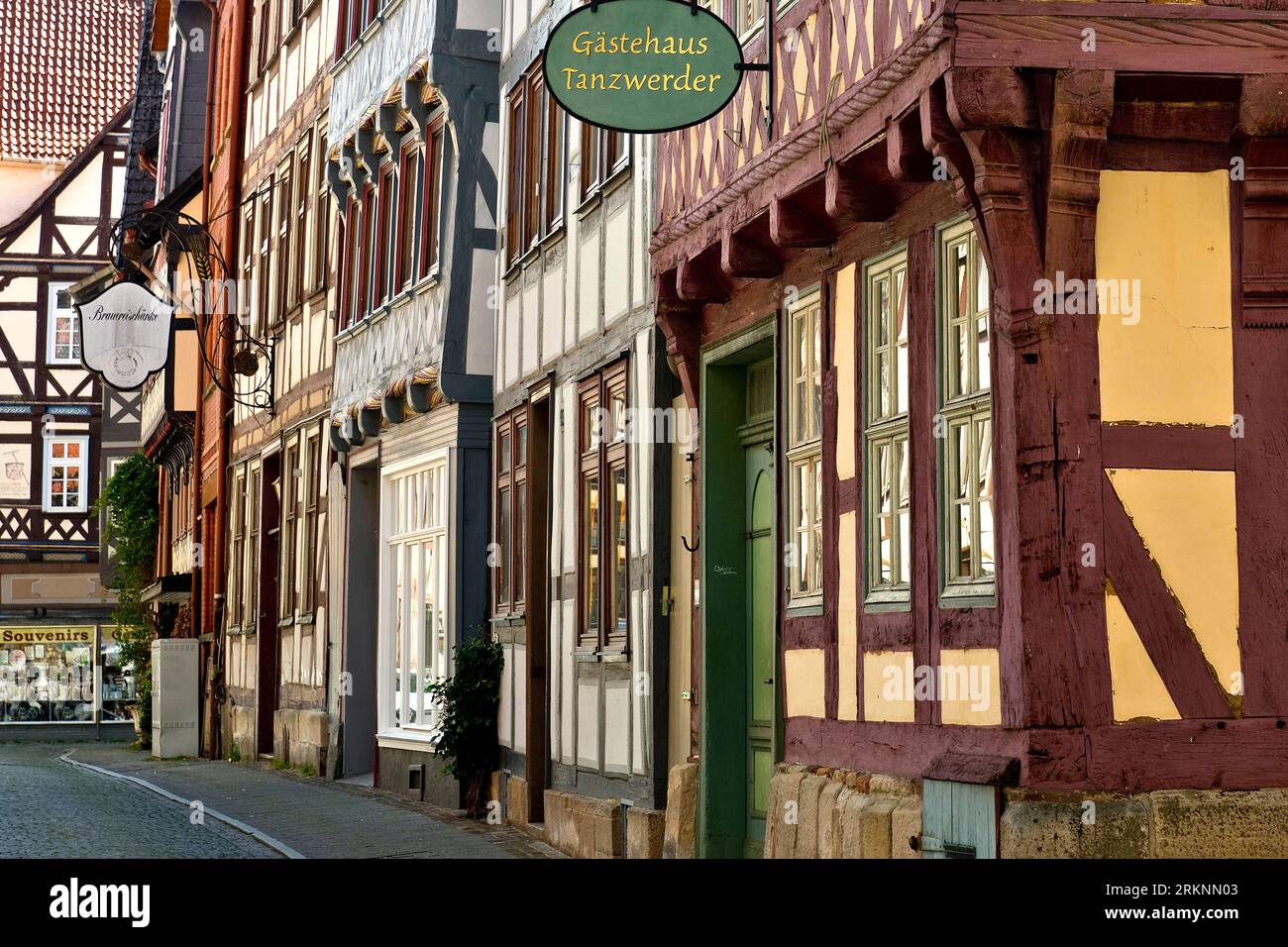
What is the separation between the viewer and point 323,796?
64.2 feet

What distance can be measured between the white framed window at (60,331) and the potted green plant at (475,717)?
102 ft

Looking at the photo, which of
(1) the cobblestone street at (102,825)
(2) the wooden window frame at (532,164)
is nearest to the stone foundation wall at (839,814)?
(1) the cobblestone street at (102,825)

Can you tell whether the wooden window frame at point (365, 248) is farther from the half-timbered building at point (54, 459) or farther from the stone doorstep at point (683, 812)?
the half-timbered building at point (54, 459)

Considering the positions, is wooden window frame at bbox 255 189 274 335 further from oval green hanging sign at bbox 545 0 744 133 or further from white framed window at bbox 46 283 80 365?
white framed window at bbox 46 283 80 365

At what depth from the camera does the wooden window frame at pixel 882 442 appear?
9472 millimetres

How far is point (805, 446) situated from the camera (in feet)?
35.3

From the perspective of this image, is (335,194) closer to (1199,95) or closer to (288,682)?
(288,682)

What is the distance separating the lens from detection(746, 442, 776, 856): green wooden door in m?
11.9

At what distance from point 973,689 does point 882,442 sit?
62.9 inches

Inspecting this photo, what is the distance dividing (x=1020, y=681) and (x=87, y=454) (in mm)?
41133

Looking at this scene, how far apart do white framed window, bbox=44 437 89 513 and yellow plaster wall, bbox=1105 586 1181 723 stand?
1609 inches

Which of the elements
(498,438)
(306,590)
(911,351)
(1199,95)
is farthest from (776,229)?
(306,590)

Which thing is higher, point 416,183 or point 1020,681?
point 416,183

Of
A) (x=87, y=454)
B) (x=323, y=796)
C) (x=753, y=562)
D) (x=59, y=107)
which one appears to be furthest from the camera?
(x=59, y=107)
